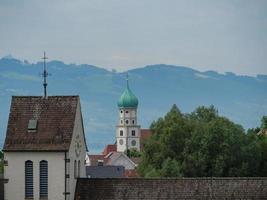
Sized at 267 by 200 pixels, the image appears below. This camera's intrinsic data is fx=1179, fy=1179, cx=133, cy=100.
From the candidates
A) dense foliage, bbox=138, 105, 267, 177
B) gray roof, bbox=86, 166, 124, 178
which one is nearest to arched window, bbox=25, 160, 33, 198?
dense foliage, bbox=138, 105, 267, 177

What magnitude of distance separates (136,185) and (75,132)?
4.65m

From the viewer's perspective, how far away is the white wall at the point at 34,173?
6606cm

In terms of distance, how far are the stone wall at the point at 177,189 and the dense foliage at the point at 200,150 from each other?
2667cm

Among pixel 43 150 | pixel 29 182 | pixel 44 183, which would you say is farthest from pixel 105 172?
pixel 43 150

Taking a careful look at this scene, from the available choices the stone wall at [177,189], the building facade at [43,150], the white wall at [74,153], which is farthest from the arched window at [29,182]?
the stone wall at [177,189]

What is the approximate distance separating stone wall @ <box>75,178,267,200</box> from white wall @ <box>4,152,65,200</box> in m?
1.61

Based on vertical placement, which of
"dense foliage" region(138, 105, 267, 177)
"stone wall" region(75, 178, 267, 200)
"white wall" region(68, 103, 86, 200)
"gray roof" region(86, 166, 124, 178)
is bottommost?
"stone wall" region(75, 178, 267, 200)

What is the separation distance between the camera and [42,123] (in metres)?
67.2

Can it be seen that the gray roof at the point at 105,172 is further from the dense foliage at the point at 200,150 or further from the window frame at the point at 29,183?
the window frame at the point at 29,183

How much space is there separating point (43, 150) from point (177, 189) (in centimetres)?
783

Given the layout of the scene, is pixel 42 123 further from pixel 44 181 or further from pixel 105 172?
pixel 105 172

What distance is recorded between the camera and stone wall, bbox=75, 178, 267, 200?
65750mm

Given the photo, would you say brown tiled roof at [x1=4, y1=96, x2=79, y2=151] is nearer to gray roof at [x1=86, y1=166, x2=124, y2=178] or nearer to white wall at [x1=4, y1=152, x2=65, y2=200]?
white wall at [x1=4, y1=152, x2=65, y2=200]

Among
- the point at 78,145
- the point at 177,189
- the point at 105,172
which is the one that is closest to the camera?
the point at 177,189
